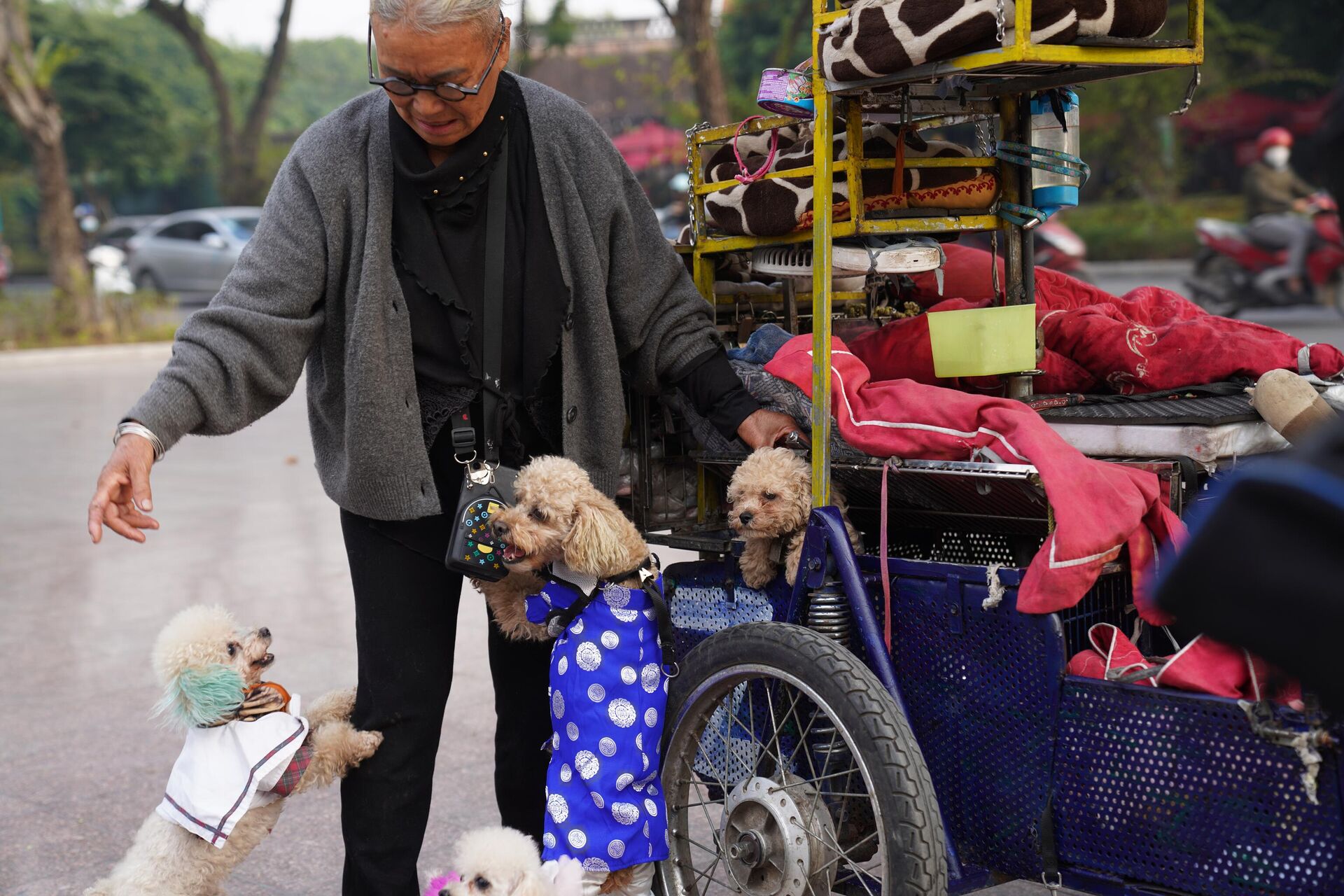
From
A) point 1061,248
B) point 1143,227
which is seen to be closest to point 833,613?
point 1061,248

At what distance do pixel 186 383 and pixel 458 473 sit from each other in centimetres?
52

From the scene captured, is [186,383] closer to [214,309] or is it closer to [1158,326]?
[214,309]

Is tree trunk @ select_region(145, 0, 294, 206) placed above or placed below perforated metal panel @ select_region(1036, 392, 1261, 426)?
above

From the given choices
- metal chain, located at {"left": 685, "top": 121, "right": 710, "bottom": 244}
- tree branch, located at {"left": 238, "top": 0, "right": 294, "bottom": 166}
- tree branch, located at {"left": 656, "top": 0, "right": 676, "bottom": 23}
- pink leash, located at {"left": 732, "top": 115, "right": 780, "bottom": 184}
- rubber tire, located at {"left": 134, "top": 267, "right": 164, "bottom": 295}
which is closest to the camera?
pink leash, located at {"left": 732, "top": 115, "right": 780, "bottom": 184}

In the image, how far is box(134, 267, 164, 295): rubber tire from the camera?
2194 cm

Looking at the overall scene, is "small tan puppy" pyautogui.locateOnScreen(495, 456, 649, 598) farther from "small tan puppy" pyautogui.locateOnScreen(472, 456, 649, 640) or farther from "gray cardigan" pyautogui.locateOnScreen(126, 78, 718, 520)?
"gray cardigan" pyautogui.locateOnScreen(126, 78, 718, 520)

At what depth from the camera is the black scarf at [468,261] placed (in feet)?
8.05

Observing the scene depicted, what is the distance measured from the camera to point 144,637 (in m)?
5.18

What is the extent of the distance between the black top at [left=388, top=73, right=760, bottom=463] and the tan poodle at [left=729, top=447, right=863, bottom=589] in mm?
A: 433

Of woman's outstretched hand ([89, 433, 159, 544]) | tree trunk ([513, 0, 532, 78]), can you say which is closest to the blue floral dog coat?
woman's outstretched hand ([89, 433, 159, 544])

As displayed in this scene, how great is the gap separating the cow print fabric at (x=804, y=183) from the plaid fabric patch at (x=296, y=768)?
1331mm

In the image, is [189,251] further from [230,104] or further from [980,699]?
[980,699]

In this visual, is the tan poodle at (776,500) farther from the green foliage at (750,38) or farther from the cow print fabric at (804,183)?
the green foliage at (750,38)

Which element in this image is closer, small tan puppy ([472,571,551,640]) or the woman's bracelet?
the woman's bracelet
